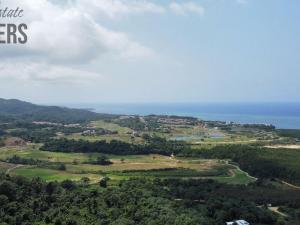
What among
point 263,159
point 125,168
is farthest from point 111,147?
point 263,159

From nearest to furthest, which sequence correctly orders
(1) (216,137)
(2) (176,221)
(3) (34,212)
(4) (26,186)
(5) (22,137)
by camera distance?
(2) (176,221) → (3) (34,212) → (4) (26,186) → (5) (22,137) → (1) (216,137)

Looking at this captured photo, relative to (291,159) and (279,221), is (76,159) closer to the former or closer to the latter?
(291,159)

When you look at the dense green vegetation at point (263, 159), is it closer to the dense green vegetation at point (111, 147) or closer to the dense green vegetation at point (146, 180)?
the dense green vegetation at point (146, 180)

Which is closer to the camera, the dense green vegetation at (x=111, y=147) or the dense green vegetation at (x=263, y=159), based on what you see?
the dense green vegetation at (x=263, y=159)

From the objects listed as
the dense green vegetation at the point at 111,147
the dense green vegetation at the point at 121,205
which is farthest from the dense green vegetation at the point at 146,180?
the dense green vegetation at the point at 111,147

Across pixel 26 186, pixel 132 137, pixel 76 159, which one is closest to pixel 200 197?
pixel 26 186

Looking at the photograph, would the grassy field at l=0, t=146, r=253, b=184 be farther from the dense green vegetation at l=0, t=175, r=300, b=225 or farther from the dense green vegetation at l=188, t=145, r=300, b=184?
the dense green vegetation at l=0, t=175, r=300, b=225

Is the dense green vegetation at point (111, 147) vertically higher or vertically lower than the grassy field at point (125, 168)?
higher

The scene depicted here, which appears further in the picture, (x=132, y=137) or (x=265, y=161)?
(x=132, y=137)
